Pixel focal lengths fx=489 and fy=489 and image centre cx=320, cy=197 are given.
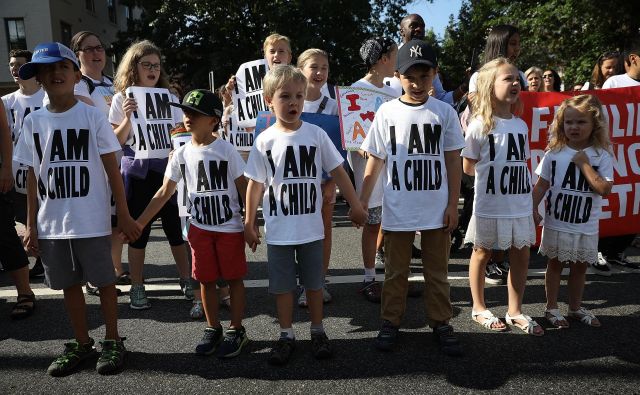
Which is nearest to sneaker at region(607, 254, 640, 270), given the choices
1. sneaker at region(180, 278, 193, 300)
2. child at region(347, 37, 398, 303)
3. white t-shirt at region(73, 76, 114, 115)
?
child at region(347, 37, 398, 303)

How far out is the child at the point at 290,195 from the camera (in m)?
3.02

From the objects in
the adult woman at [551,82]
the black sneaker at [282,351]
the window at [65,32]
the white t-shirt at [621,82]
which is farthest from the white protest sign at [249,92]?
the window at [65,32]

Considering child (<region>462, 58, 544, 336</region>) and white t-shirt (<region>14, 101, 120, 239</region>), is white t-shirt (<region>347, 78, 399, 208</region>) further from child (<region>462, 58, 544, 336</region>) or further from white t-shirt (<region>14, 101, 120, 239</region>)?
white t-shirt (<region>14, 101, 120, 239</region>)

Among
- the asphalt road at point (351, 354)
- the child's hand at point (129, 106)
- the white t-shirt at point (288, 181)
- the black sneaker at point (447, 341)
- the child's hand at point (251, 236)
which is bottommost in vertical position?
the asphalt road at point (351, 354)

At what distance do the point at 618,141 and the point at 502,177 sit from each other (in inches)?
93.6

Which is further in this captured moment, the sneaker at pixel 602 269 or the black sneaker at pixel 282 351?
the sneaker at pixel 602 269

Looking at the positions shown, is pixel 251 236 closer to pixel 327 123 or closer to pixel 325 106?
pixel 327 123

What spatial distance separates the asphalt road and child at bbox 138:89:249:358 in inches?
13.1

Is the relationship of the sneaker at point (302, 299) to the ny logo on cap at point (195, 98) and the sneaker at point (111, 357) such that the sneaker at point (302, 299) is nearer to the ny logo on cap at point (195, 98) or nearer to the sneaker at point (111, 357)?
the sneaker at point (111, 357)

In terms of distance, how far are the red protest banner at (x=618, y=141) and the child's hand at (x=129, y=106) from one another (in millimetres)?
3560

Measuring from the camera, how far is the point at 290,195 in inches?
119

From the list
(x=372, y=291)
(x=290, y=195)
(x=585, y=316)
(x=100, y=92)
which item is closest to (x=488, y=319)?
(x=585, y=316)

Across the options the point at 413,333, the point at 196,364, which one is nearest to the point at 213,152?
the point at 196,364

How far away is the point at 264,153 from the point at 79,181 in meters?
1.11
